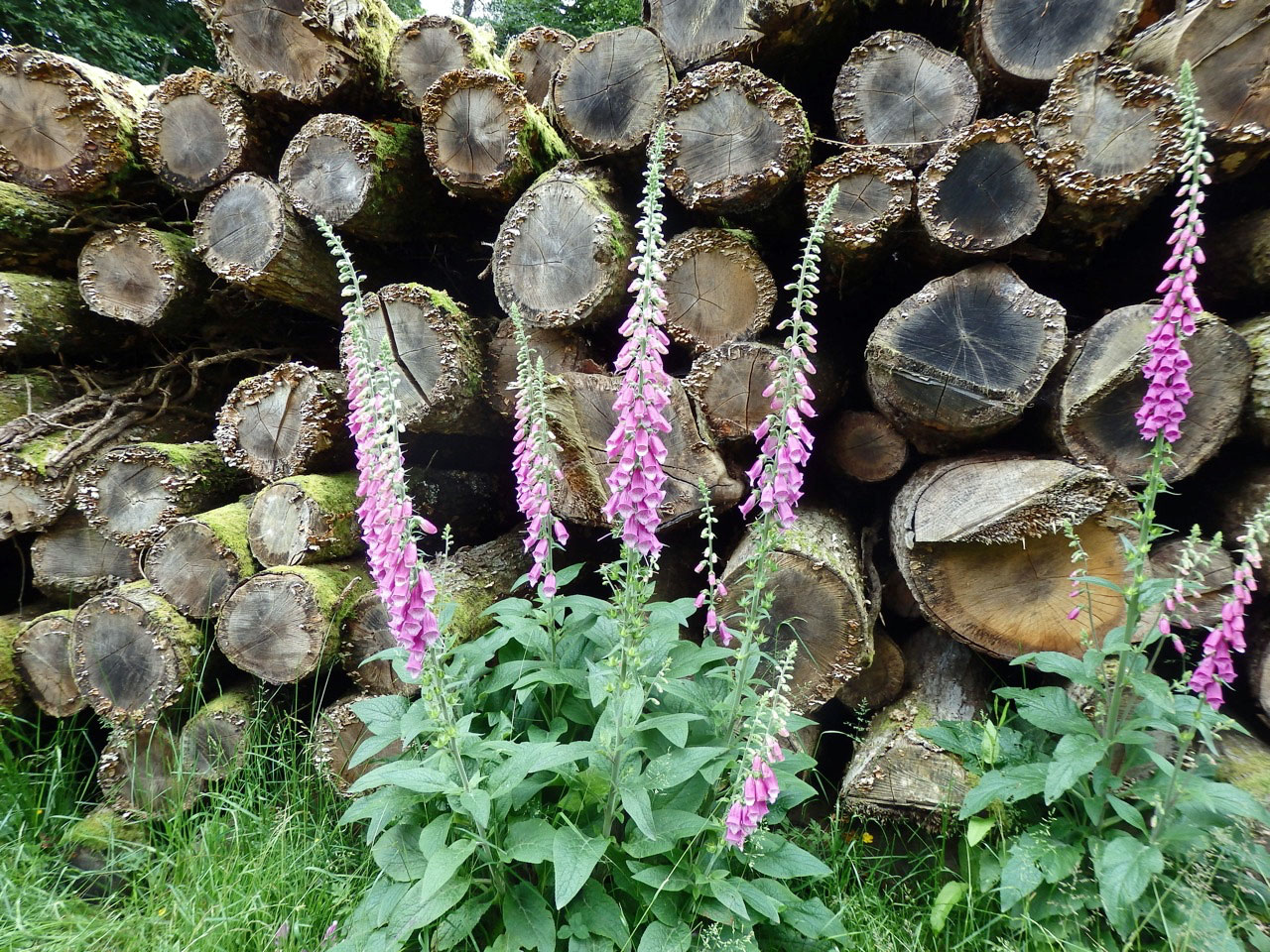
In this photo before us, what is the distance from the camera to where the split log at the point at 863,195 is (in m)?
2.82

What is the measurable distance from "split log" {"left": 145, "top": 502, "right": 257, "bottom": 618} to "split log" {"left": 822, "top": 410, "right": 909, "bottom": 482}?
2.86 metres

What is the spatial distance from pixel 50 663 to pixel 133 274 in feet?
6.88

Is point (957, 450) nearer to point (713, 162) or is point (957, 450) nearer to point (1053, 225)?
point (1053, 225)

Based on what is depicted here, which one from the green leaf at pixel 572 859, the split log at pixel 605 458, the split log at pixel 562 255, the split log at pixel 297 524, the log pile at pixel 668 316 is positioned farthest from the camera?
the split log at pixel 297 524

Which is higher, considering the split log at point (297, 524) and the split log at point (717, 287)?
the split log at point (717, 287)

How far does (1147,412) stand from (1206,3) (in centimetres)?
168

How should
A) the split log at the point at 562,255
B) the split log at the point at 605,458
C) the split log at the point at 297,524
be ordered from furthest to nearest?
the split log at the point at 297,524 < the split log at the point at 562,255 < the split log at the point at 605,458

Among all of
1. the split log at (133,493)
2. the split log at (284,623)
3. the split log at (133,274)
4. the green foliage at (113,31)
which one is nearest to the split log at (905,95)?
the split log at (284,623)

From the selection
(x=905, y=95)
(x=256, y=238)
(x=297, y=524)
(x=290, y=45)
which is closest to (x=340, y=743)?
(x=297, y=524)

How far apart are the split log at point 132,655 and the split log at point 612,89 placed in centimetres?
300

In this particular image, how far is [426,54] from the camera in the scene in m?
3.54

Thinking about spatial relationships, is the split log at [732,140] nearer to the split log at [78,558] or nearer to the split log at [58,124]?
the split log at [58,124]

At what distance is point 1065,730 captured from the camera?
231cm

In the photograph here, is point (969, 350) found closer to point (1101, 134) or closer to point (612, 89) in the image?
point (1101, 134)
